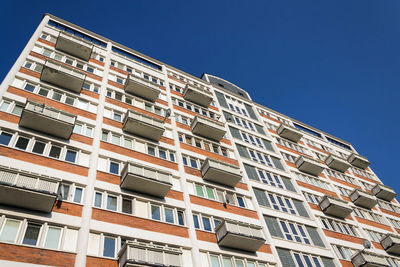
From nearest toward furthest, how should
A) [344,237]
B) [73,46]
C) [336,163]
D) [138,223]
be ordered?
[138,223] → [73,46] → [344,237] → [336,163]

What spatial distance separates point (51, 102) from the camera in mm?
26219

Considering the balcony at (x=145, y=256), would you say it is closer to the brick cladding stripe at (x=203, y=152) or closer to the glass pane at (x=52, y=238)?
the glass pane at (x=52, y=238)

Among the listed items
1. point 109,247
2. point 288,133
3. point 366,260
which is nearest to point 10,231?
point 109,247

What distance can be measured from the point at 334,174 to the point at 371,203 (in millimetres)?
6171

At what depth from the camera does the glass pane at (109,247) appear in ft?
62.1

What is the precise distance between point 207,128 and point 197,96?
6570mm

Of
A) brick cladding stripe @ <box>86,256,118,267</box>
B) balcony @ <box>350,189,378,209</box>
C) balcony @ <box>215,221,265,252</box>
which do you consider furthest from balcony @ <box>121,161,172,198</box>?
balcony @ <box>350,189,378,209</box>

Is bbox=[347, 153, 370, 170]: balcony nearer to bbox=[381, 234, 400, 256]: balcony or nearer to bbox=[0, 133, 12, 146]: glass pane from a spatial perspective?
bbox=[381, 234, 400, 256]: balcony

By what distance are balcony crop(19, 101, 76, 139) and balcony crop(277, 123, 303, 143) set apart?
97.5 ft

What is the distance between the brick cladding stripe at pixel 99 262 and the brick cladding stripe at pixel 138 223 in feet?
8.93

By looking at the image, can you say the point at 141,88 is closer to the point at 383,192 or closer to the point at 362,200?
the point at 362,200

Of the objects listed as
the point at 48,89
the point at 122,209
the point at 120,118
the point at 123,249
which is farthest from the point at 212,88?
the point at 123,249

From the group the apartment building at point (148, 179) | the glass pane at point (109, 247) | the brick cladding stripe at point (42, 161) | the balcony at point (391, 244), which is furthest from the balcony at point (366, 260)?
the brick cladding stripe at point (42, 161)

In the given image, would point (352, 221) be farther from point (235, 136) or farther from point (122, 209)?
point (122, 209)
